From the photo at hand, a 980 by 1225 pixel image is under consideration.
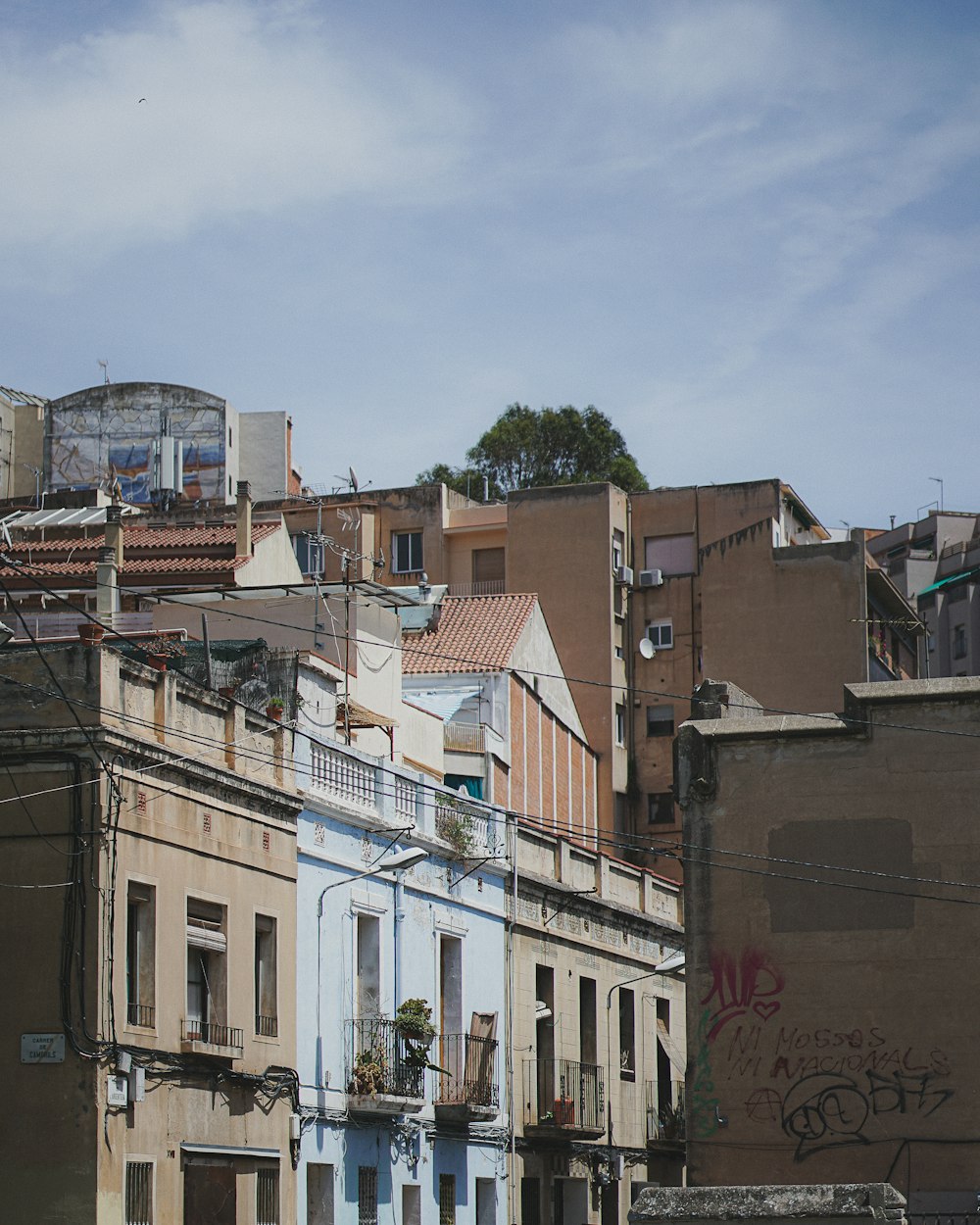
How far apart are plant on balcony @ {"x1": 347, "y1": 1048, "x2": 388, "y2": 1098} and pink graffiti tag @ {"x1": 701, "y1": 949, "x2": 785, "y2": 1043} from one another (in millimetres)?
6001

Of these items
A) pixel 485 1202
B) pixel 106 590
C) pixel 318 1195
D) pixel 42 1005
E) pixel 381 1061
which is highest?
pixel 106 590

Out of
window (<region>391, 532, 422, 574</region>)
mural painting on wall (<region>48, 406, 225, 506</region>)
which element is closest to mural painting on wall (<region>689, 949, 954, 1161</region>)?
window (<region>391, 532, 422, 574</region>)

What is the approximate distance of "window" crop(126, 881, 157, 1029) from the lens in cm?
2356

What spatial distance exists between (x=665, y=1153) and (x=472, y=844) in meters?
9.29

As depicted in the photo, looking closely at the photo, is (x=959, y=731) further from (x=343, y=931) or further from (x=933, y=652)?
(x=933, y=652)

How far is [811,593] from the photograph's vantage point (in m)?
58.3

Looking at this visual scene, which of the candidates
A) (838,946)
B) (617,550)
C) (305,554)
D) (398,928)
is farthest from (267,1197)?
(617,550)

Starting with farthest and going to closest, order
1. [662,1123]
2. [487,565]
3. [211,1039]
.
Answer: [487,565]
[662,1123]
[211,1039]

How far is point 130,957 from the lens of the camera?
77.9ft

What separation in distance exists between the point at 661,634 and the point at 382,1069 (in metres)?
34.0

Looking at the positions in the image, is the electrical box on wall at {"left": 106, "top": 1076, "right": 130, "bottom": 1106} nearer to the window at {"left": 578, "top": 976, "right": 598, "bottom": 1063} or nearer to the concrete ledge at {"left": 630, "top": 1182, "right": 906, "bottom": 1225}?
the concrete ledge at {"left": 630, "top": 1182, "right": 906, "bottom": 1225}

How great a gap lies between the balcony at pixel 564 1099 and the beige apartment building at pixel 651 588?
1960cm

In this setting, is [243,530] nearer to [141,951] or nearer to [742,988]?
[141,951]

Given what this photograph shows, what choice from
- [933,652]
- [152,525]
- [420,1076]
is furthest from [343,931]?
[933,652]
